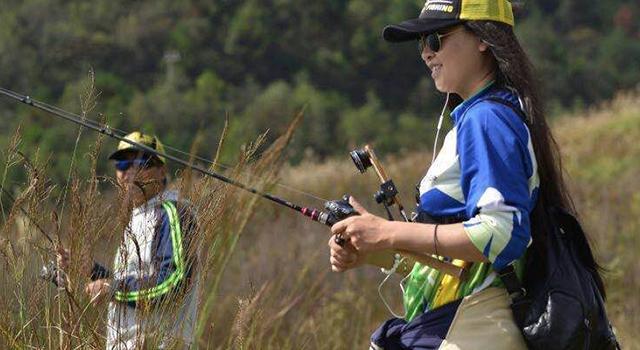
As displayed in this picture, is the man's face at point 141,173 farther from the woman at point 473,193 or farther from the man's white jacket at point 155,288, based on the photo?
the woman at point 473,193

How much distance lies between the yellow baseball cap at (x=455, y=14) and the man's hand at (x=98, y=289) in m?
1.06

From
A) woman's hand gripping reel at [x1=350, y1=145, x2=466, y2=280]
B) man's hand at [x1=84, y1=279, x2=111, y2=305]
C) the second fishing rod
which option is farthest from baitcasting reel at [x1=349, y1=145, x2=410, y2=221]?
man's hand at [x1=84, y1=279, x2=111, y2=305]

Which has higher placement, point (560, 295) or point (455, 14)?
point (455, 14)

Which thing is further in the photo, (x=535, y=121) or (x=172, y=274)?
(x=172, y=274)

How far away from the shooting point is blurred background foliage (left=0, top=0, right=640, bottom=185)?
29984 mm

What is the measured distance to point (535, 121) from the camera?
136 inches

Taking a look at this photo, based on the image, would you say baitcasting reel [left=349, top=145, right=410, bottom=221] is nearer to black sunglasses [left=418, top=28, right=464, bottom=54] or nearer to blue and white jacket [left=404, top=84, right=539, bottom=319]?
blue and white jacket [left=404, top=84, right=539, bottom=319]

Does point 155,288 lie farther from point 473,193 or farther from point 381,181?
point 473,193

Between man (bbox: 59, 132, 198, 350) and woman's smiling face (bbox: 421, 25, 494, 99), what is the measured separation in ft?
2.70

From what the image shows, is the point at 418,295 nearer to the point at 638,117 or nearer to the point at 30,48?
the point at 638,117

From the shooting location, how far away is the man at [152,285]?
143 inches

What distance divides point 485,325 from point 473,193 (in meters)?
0.36

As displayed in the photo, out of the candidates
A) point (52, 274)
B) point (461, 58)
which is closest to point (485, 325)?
point (461, 58)

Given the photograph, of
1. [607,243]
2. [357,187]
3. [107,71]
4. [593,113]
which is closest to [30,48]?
[107,71]
